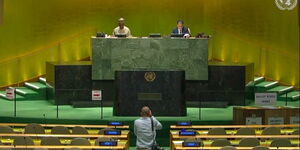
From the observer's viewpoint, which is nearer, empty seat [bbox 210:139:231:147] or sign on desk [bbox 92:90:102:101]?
empty seat [bbox 210:139:231:147]

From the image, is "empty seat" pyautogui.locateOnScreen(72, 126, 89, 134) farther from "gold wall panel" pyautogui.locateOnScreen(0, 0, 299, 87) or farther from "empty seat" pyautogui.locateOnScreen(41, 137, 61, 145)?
"gold wall panel" pyautogui.locateOnScreen(0, 0, 299, 87)

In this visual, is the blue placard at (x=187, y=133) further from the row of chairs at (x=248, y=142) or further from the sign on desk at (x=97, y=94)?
the sign on desk at (x=97, y=94)

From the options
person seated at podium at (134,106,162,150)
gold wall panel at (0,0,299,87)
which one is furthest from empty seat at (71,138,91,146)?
gold wall panel at (0,0,299,87)

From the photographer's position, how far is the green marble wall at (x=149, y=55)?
22.3 m

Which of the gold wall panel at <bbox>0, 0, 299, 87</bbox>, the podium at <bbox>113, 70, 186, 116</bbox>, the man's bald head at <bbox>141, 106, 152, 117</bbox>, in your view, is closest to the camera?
the man's bald head at <bbox>141, 106, 152, 117</bbox>

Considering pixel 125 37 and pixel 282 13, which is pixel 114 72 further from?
pixel 282 13

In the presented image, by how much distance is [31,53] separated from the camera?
25703 mm

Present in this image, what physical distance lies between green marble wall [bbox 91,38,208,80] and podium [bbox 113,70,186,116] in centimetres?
185

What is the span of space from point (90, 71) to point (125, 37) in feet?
4.83

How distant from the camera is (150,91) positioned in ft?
66.9

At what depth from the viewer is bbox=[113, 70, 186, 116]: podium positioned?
66.9ft

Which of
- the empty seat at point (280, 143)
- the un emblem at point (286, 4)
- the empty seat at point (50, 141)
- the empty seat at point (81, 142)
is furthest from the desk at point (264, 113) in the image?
the empty seat at point (50, 141)

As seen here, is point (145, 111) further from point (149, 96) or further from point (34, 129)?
point (149, 96)

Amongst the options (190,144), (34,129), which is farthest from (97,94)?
(190,144)
